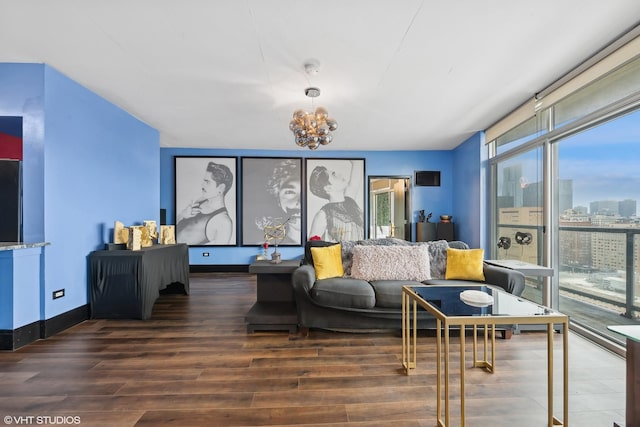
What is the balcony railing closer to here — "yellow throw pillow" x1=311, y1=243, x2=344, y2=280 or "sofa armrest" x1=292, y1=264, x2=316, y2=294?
"yellow throw pillow" x1=311, y1=243, x2=344, y2=280

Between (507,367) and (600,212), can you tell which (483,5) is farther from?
(507,367)

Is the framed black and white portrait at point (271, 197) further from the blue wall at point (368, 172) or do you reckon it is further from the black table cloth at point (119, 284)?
the black table cloth at point (119, 284)

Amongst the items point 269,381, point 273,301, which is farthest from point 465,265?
point 269,381

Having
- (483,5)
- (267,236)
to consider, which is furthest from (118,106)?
(483,5)

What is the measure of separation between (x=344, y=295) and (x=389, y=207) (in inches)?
162

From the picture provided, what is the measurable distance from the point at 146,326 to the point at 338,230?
149 inches

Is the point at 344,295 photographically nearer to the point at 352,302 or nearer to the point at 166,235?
the point at 352,302

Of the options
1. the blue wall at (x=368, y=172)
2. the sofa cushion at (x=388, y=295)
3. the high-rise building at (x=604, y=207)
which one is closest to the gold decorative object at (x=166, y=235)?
the blue wall at (x=368, y=172)

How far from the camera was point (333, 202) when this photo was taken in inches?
232

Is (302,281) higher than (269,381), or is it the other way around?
(302,281)

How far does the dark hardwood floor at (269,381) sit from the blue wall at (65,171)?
2.34ft

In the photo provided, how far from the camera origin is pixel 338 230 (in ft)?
19.3

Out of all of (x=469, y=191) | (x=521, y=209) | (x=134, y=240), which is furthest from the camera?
(x=469, y=191)

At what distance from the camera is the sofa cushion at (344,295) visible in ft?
8.76
